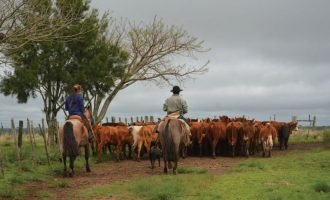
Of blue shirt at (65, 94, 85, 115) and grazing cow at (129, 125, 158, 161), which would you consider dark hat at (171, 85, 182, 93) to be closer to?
blue shirt at (65, 94, 85, 115)

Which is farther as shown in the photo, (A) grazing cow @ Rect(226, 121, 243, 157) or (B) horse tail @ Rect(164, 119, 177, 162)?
(A) grazing cow @ Rect(226, 121, 243, 157)

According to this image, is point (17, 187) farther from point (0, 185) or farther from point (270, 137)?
point (270, 137)

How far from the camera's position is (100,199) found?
1097 cm

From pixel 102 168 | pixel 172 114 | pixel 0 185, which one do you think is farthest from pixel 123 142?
pixel 0 185

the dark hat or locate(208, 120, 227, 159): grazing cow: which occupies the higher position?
the dark hat

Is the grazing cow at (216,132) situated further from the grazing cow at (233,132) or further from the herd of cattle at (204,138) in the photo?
the grazing cow at (233,132)

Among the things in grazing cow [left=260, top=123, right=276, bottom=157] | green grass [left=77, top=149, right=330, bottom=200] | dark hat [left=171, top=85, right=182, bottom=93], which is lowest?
green grass [left=77, top=149, right=330, bottom=200]

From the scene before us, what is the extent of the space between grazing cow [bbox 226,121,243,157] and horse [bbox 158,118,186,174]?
808 cm

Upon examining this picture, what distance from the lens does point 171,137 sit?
1509cm

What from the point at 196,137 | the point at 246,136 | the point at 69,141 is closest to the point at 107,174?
the point at 69,141

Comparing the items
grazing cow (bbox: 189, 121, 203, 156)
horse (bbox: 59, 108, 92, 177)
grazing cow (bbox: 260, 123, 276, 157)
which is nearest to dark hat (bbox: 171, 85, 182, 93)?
horse (bbox: 59, 108, 92, 177)

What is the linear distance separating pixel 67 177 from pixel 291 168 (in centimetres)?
694

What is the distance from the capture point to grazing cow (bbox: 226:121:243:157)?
23094mm

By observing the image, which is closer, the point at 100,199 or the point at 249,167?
the point at 100,199
